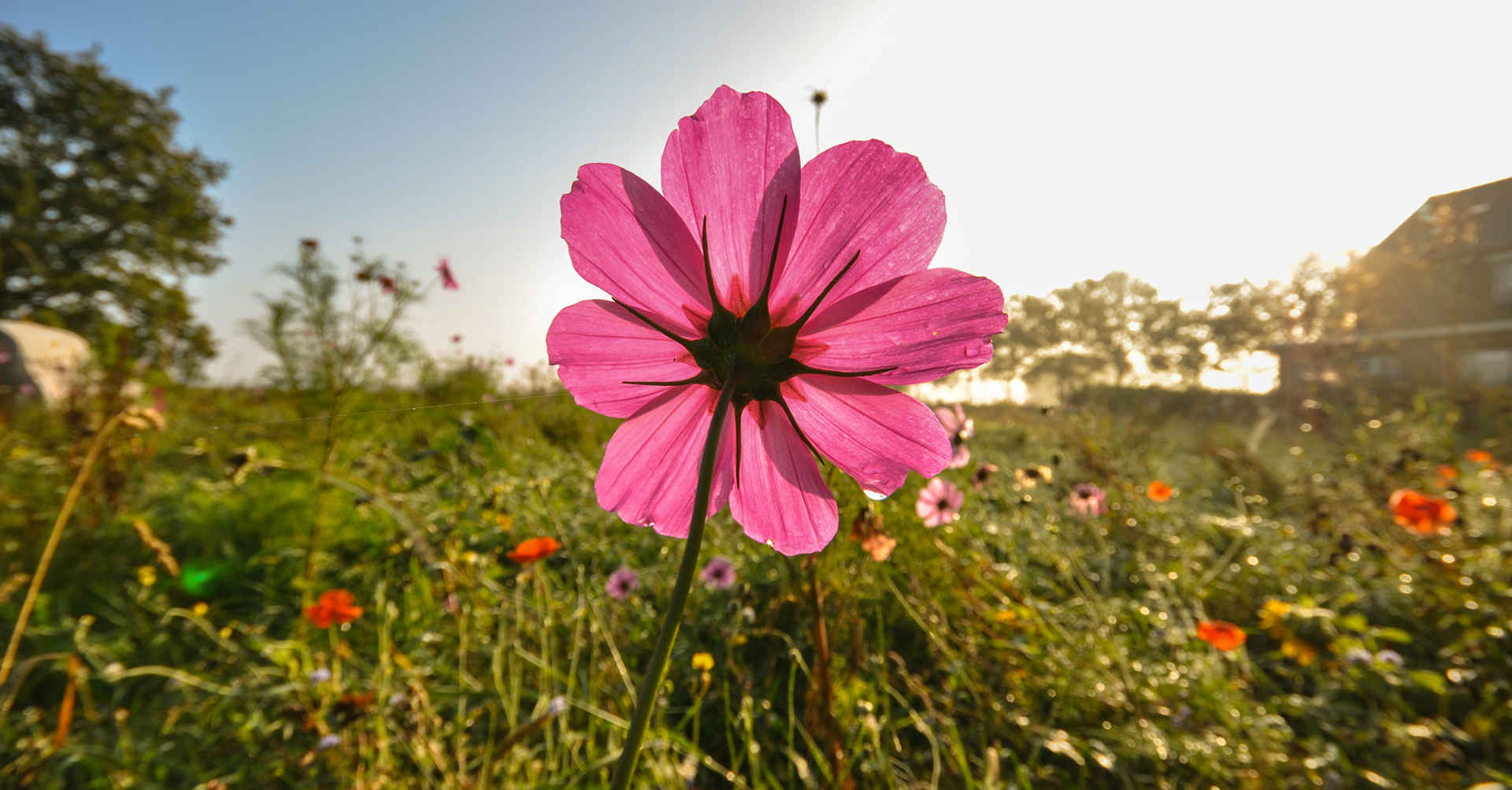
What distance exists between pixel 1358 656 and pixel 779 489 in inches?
94.4

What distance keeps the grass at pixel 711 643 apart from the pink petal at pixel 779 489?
0.30 meters

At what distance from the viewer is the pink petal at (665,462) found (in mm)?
334

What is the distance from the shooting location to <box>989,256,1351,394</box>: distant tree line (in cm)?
1105

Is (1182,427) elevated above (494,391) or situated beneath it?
situated beneath

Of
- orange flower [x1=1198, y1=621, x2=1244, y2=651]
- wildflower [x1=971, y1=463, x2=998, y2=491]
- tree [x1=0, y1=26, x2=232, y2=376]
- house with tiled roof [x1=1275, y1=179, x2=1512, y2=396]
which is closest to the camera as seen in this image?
orange flower [x1=1198, y1=621, x2=1244, y2=651]

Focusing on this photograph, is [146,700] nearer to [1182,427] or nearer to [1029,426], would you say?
[1029,426]

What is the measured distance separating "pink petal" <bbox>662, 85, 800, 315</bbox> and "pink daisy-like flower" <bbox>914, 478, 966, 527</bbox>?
140 cm

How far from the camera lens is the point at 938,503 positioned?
1683 mm

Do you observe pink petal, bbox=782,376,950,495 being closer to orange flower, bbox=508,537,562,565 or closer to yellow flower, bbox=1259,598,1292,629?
orange flower, bbox=508,537,562,565

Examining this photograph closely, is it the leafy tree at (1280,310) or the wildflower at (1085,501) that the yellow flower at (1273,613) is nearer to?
the wildflower at (1085,501)

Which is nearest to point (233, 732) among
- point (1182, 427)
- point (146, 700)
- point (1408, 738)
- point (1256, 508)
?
point (146, 700)

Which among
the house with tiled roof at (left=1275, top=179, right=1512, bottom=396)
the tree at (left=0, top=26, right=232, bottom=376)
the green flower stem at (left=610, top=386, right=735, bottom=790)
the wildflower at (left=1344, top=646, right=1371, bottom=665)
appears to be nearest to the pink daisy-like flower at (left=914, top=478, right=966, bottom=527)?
the wildflower at (left=1344, top=646, right=1371, bottom=665)

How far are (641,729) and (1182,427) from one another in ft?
31.8

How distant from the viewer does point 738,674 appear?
148 cm
